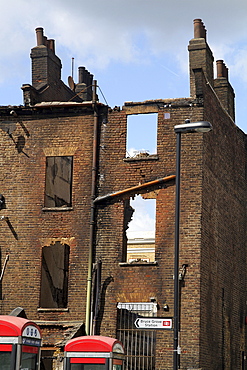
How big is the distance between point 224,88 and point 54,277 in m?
10.5

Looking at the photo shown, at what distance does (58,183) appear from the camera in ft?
94.2

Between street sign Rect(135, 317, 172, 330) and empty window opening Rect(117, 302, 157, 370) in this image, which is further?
empty window opening Rect(117, 302, 157, 370)

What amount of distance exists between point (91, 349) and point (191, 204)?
7486 mm

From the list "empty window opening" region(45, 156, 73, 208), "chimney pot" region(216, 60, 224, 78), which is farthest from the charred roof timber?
"chimney pot" region(216, 60, 224, 78)

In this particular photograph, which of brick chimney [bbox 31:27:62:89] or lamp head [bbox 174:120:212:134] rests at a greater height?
brick chimney [bbox 31:27:62:89]

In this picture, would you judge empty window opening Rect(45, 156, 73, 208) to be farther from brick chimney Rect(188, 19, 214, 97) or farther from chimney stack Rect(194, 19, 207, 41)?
chimney stack Rect(194, 19, 207, 41)

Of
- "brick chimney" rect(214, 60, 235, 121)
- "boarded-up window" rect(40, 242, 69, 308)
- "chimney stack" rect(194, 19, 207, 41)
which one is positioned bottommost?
"boarded-up window" rect(40, 242, 69, 308)

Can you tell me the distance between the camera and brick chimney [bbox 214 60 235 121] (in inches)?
1132

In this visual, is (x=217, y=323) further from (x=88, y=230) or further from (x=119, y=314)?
(x=88, y=230)

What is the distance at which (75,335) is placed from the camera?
2255 cm

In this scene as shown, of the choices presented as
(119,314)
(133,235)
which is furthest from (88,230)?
(133,235)

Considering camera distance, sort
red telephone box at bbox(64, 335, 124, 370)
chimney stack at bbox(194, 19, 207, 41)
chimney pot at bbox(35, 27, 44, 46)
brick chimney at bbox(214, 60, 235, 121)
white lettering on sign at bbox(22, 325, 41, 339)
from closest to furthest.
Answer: white lettering on sign at bbox(22, 325, 41, 339)
red telephone box at bbox(64, 335, 124, 370)
chimney stack at bbox(194, 19, 207, 41)
chimney pot at bbox(35, 27, 44, 46)
brick chimney at bbox(214, 60, 235, 121)

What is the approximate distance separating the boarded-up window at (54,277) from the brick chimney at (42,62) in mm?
6704

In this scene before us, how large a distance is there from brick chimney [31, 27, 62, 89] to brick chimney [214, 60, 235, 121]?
6.92 meters
